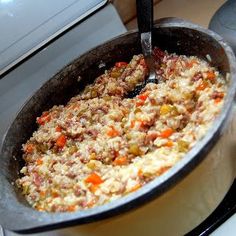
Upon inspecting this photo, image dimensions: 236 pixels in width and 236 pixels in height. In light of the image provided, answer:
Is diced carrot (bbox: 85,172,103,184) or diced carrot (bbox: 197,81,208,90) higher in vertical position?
diced carrot (bbox: 85,172,103,184)

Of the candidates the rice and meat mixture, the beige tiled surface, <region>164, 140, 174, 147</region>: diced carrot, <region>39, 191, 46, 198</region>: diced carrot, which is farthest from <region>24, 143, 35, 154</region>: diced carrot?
the beige tiled surface

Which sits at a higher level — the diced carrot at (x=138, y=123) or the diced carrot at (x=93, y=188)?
the diced carrot at (x=138, y=123)

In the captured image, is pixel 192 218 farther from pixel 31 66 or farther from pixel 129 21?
pixel 129 21

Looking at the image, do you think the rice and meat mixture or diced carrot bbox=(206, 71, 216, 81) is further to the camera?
diced carrot bbox=(206, 71, 216, 81)

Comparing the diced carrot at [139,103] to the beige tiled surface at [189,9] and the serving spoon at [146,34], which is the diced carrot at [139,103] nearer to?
the serving spoon at [146,34]

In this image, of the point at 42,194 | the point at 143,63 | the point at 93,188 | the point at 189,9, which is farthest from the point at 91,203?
the point at 189,9

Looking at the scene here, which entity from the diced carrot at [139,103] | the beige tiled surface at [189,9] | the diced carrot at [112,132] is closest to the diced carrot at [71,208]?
the diced carrot at [112,132]

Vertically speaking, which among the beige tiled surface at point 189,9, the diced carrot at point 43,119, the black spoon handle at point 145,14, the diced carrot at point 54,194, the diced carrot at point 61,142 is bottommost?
the beige tiled surface at point 189,9

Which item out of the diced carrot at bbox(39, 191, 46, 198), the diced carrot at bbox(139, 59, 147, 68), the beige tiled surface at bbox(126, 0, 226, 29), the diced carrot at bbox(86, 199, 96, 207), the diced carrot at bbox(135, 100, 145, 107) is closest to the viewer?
the diced carrot at bbox(86, 199, 96, 207)

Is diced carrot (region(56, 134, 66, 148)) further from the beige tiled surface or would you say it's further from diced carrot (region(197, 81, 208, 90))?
the beige tiled surface
